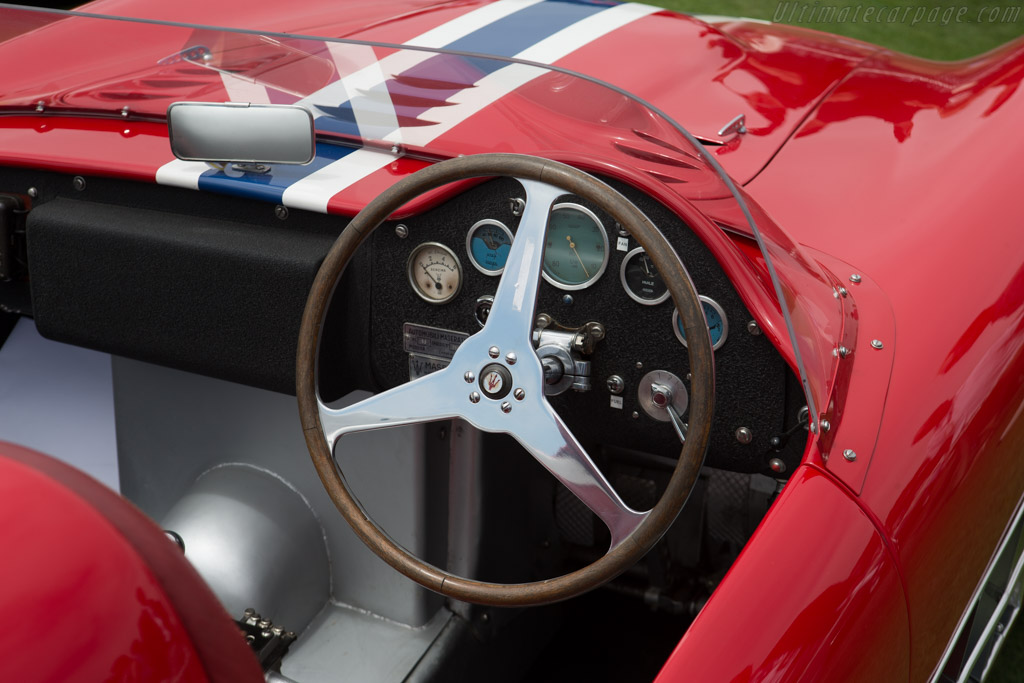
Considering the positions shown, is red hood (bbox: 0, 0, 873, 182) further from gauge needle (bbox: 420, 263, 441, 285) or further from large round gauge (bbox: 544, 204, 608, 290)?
gauge needle (bbox: 420, 263, 441, 285)

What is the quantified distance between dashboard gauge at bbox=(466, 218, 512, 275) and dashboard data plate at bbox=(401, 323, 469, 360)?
0.12 meters

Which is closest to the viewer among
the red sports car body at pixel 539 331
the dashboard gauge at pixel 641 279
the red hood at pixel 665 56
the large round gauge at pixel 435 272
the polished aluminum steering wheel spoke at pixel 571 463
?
the red sports car body at pixel 539 331

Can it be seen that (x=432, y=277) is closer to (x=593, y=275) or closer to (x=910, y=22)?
(x=593, y=275)

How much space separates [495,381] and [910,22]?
18.2ft

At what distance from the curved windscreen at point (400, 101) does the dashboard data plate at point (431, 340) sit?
229 millimetres

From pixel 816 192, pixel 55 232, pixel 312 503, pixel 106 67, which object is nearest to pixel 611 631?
pixel 312 503

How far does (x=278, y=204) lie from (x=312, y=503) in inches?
24.1

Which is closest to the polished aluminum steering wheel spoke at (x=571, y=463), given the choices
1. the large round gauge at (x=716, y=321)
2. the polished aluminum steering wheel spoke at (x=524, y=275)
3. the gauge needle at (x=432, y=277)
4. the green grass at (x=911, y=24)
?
the polished aluminum steering wheel spoke at (x=524, y=275)

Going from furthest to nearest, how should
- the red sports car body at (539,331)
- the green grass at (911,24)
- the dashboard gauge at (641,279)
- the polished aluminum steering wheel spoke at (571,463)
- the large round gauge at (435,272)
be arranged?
the green grass at (911,24)
the large round gauge at (435,272)
the dashboard gauge at (641,279)
the polished aluminum steering wheel spoke at (571,463)
the red sports car body at (539,331)

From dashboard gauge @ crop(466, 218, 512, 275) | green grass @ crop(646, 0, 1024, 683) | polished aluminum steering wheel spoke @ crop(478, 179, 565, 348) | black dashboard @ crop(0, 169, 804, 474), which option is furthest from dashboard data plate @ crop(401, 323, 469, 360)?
green grass @ crop(646, 0, 1024, 683)

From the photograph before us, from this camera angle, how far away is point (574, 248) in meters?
1.45

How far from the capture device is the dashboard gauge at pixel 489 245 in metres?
1.49

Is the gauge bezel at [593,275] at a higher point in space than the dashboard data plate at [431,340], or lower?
higher

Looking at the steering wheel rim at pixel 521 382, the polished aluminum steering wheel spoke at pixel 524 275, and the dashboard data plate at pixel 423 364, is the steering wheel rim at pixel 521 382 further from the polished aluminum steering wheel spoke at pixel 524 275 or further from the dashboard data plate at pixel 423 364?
the dashboard data plate at pixel 423 364
